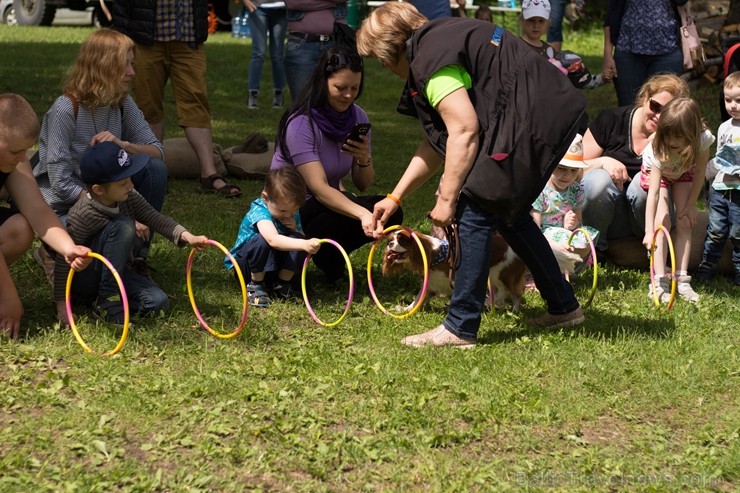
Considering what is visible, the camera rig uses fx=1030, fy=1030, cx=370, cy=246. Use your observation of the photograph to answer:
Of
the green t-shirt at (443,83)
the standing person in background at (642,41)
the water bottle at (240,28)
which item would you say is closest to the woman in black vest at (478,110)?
the green t-shirt at (443,83)

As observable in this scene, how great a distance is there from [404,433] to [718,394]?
1.57 meters

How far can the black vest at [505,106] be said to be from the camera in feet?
15.5

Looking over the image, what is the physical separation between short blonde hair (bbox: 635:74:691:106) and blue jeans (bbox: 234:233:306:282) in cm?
248

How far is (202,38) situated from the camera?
26.8 ft

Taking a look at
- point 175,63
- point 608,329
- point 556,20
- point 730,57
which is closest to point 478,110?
point 608,329

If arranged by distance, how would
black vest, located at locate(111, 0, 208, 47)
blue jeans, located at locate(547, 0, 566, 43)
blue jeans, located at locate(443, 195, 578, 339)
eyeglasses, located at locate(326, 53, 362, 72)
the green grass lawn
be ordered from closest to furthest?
the green grass lawn
blue jeans, located at locate(443, 195, 578, 339)
eyeglasses, located at locate(326, 53, 362, 72)
black vest, located at locate(111, 0, 208, 47)
blue jeans, located at locate(547, 0, 566, 43)

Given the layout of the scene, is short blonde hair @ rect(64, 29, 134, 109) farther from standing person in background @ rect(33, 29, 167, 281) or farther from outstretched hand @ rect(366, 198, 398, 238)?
outstretched hand @ rect(366, 198, 398, 238)

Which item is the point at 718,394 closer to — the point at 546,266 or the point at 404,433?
the point at 546,266

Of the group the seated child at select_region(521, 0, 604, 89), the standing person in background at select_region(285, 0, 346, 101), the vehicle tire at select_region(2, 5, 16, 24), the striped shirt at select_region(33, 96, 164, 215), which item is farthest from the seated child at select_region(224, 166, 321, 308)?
the vehicle tire at select_region(2, 5, 16, 24)

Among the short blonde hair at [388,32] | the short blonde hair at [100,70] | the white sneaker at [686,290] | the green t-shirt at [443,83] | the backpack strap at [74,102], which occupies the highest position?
the short blonde hair at [388,32]

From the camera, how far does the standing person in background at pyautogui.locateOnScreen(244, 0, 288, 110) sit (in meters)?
12.3

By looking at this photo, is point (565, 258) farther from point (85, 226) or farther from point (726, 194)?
point (85, 226)

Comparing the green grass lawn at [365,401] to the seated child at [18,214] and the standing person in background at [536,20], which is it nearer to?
the seated child at [18,214]

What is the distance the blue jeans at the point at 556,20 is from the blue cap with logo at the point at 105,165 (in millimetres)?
10325
